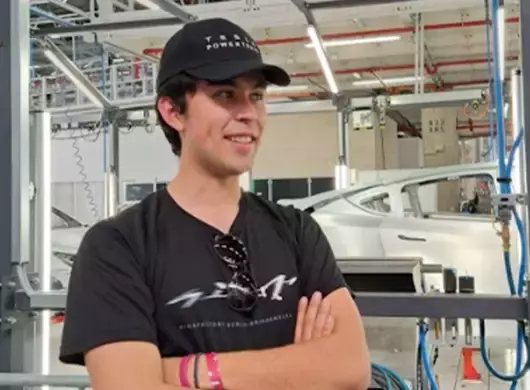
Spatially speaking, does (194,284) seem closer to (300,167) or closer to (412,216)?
(412,216)

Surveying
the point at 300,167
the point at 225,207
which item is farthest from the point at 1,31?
the point at 300,167

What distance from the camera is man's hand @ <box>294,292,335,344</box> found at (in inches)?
57.9

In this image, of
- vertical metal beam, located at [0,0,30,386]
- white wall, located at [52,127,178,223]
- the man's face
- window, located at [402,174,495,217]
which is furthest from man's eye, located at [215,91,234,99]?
white wall, located at [52,127,178,223]

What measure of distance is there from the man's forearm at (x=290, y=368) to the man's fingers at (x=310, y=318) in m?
0.04

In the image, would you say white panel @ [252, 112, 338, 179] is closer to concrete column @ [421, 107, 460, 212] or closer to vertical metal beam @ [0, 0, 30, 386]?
concrete column @ [421, 107, 460, 212]

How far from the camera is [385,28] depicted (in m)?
6.77

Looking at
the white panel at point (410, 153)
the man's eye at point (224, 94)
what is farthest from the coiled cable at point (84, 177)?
the man's eye at point (224, 94)

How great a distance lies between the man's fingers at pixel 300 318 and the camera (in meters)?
1.47

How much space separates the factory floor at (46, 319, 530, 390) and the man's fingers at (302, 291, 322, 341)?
1246 millimetres

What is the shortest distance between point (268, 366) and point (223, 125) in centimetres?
51

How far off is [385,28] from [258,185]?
628 centimetres

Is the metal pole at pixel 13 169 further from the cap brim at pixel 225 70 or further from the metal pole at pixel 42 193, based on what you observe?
the cap brim at pixel 225 70

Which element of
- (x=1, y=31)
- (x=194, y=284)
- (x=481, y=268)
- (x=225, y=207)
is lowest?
(x=481, y=268)

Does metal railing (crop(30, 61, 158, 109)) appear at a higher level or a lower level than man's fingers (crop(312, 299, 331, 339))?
higher
